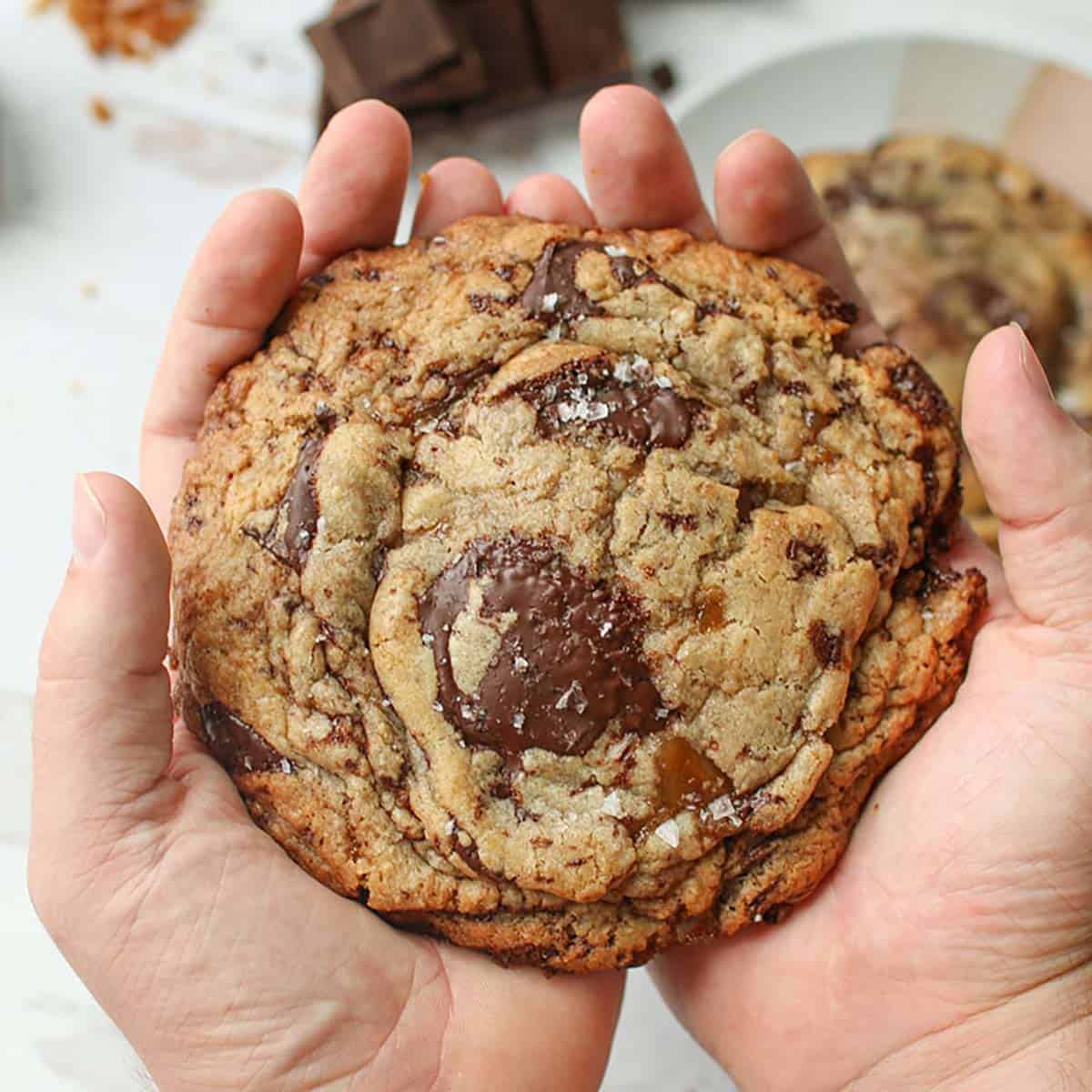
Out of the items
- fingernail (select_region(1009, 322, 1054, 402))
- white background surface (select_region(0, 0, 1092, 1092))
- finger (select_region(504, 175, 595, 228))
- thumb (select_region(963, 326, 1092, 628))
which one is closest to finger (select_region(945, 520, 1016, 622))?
thumb (select_region(963, 326, 1092, 628))

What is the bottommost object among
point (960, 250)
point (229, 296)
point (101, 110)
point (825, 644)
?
point (960, 250)

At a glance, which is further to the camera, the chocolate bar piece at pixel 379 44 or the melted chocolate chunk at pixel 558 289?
the chocolate bar piece at pixel 379 44

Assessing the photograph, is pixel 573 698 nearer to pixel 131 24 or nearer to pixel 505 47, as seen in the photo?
pixel 505 47

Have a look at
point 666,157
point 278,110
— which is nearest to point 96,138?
point 278,110

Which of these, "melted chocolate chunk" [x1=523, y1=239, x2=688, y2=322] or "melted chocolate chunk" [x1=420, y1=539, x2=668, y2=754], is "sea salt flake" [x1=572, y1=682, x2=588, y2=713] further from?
"melted chocolate chunk" [x1=523, y1=239, x2=688, y2=322]

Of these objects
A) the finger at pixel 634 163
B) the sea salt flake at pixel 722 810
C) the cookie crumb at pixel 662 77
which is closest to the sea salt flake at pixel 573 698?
the sea salt flake at pixel 722 810

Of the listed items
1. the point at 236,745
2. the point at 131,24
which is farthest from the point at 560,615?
the point at 131,24

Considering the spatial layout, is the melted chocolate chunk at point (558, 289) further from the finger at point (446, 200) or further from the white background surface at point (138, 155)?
the white background surface at point (138, 155)
